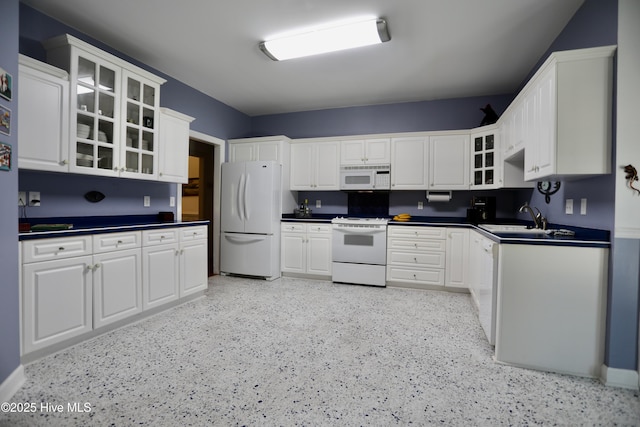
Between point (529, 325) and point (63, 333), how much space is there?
333 cm

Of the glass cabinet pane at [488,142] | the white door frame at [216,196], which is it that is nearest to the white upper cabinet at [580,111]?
the glass cabinet pane at [488,142]

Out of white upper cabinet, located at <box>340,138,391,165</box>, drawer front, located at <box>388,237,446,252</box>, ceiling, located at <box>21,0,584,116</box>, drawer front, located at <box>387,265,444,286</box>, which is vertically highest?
ceiling, located at <box>21,0,584,116</box>

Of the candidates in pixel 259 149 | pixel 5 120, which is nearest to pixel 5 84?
pixel 5 120

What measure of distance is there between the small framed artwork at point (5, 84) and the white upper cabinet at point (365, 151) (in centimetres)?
360

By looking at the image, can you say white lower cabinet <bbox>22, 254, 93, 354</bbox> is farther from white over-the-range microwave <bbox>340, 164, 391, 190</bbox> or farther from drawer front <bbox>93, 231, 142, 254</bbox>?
white over-the-range microwave <bbox>340, 164, 391, 190</bbox>

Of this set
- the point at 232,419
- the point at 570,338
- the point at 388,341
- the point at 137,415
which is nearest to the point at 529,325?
the point at 570,338

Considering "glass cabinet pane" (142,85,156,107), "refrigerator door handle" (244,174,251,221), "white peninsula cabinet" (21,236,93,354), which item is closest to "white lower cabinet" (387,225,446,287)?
"refrigerator door handle" (244,174,251,221)

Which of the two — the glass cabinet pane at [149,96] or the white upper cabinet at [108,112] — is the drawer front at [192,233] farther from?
the glass cabinet pane at [149,96]

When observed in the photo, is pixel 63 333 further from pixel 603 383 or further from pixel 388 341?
pixel 603 383

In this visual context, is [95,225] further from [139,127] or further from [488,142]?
[488,142]

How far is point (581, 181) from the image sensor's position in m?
2.28

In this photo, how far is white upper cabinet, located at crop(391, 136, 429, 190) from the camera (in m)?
4.28

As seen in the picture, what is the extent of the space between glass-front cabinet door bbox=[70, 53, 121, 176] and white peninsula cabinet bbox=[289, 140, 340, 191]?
2569mm

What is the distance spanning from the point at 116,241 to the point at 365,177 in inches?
126
